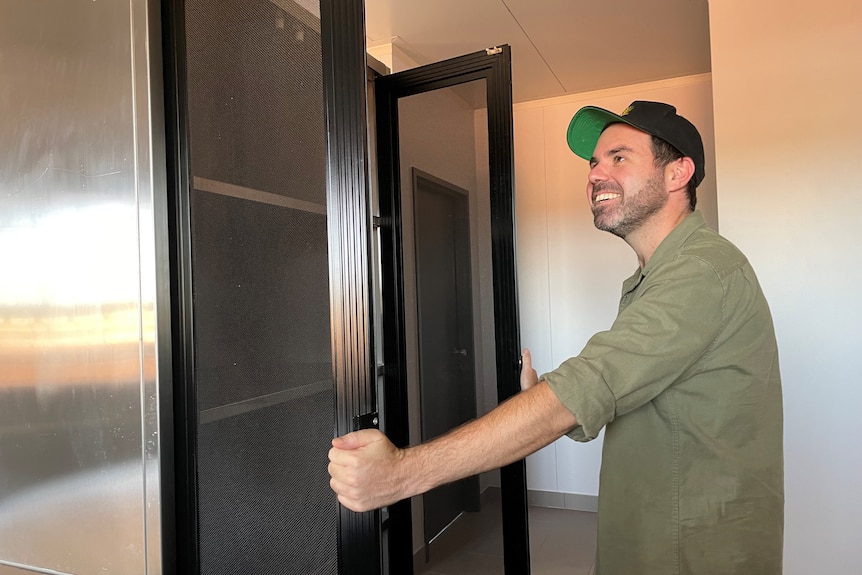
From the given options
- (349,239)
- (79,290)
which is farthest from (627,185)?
(79,290)

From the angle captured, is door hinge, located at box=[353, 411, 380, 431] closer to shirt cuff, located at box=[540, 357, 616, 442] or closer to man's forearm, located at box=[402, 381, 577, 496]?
man's forearm, located at box=[402, 381, 577, 496]

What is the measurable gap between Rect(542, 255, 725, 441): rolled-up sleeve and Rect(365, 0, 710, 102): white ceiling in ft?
6.37

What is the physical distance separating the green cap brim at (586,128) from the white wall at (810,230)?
948mm

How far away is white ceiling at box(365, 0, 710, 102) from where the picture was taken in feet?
8.09

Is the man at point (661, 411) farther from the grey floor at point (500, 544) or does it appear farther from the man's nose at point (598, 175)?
the grey floor at point (500, 544)

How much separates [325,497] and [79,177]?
2.87 feet

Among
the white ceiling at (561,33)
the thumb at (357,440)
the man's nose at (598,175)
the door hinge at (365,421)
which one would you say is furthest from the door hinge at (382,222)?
the thumb at (357,440)

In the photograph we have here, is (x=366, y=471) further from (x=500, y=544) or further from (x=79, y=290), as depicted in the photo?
(x=500, y=544)

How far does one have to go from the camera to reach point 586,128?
4.70 feet

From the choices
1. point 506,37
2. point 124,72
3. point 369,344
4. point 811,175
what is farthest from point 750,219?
point 124,72

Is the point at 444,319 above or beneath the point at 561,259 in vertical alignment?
beneath

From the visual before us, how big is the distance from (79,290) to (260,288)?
48cm

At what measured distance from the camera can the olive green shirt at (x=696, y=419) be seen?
83 centimetres

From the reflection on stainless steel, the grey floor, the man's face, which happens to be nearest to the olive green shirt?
the man's face
